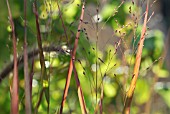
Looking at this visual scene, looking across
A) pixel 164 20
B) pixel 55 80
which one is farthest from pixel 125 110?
pixel 164 20

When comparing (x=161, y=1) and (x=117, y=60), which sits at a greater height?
(x=161, y=1)

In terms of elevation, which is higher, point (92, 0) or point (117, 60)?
point (92, 0)

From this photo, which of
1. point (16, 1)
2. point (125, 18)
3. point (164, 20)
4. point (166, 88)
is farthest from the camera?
point (164, 20)

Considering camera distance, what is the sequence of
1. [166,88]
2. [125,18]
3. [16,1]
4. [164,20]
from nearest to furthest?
[16,1] → [125,18] → [166,88] → [164,20]

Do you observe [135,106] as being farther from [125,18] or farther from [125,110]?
[125,110]

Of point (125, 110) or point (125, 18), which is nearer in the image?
point (125, 110)

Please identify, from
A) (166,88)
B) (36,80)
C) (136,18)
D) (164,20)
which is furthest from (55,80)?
(164,20)

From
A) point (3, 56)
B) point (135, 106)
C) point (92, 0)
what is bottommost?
point (135, 106)

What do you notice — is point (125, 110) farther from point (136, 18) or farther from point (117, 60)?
point (117, 60)

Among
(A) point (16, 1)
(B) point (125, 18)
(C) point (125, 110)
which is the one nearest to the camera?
(C) point (125, 110)
